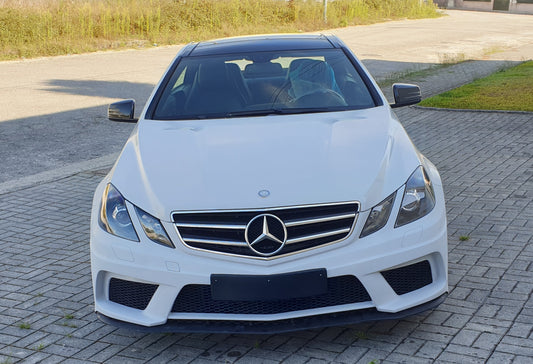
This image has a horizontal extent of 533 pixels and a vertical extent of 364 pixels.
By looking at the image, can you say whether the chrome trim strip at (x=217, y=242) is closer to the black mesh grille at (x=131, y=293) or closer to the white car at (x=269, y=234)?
the white car at (x=269, y=234)

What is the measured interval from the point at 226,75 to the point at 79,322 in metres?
2.09

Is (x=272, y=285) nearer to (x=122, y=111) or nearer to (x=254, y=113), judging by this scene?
(x=254, y=113)

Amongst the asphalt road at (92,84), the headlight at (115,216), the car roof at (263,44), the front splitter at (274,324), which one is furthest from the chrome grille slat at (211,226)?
the asphalt road at (92,84)

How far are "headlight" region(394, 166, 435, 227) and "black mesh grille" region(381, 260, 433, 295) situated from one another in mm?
241

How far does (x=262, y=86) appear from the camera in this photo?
5492mm

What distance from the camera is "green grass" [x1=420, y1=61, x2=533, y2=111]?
11930mm

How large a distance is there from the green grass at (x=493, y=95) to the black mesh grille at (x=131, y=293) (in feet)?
29.0

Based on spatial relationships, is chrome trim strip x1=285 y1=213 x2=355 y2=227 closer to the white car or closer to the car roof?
the white car

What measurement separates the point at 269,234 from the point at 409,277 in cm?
80

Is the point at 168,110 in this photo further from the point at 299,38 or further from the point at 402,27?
the point at 402,27

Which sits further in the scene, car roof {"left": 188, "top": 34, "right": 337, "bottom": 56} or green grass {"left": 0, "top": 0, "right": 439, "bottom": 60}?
green grass {"left": 0, "top": 0, "right": 439, "bottom": 60}

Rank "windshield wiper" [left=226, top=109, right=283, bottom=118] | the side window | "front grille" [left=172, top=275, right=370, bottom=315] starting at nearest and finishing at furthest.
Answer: "front grille" [left=172, top=275, right=370, bottom=315], "windshield wiper" [left=226, top=109, right=283, bottom=118], the side window

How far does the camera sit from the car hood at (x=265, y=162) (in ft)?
12.8

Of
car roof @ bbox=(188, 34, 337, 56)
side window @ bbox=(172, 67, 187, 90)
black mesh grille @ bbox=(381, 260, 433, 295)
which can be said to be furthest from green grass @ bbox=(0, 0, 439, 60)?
black mesh grille @ bbox=(381, 260, 433, 295)
